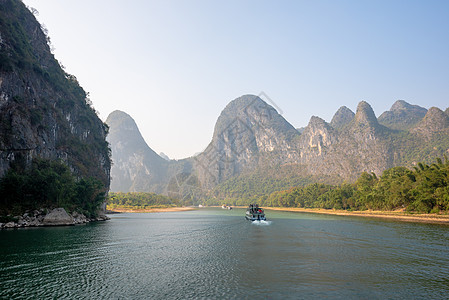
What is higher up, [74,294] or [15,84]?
[15,84]

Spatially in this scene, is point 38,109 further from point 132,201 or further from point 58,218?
point 132,201

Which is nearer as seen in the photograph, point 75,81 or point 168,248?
point 168,248

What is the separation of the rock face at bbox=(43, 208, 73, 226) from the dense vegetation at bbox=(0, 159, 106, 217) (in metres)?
1.49

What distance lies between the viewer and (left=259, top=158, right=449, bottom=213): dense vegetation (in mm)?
53938

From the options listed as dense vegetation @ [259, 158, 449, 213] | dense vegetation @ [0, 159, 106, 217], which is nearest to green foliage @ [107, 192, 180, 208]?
dense vegetation @ [0, 159, 106, 217]

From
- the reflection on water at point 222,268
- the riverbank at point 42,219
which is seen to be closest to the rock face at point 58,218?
the riverbank at point 42,219

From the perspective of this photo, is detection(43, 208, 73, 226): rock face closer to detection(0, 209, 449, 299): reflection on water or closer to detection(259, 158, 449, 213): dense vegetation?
detection(0, 209, 449, 299): reflection on water

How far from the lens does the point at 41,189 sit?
45062mm

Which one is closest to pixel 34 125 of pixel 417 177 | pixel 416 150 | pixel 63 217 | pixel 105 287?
pixel 63 217

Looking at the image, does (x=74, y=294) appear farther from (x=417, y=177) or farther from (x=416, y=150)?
(x=416, y=150)

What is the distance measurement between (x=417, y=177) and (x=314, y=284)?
62.4 metres

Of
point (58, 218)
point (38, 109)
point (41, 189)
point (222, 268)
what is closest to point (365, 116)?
point (38, 109)

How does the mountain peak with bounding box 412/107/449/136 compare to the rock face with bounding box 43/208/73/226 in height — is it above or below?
above

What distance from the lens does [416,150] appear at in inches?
5812
